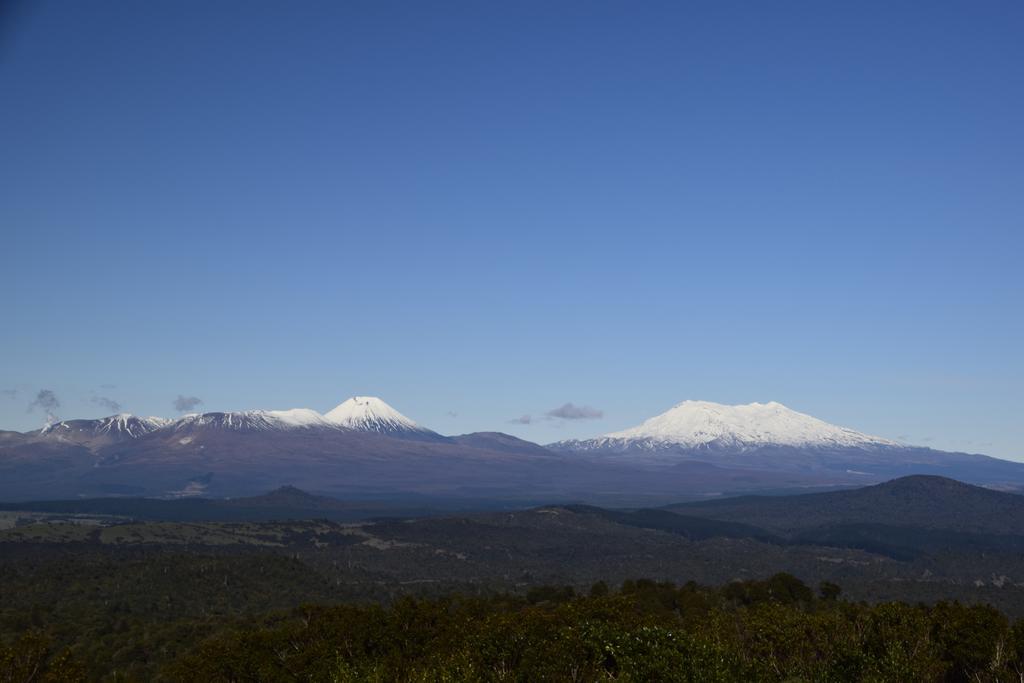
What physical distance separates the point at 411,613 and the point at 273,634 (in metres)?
15.2

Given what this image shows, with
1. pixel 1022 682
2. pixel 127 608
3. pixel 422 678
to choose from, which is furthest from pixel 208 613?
pixel 1022 682

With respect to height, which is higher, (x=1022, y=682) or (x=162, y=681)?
(x=1022, y=682)

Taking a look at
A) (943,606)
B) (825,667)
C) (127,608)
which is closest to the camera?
(825,667)

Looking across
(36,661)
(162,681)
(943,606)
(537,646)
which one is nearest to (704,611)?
(943,606)

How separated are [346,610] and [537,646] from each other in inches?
1444

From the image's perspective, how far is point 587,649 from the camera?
77375 millimetres

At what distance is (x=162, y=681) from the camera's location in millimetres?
109125

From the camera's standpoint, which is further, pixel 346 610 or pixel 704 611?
pixel 704 611

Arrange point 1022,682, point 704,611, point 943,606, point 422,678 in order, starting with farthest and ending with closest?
point 704,611 → point 943,606 → point 1022,682 → point 422,678

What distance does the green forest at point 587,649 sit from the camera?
70.7 meters

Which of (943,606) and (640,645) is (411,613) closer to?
(640,645)

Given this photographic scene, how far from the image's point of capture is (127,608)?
184500 mm

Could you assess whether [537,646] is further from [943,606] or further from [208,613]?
[208,613]

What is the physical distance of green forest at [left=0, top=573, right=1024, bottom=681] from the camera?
70.7 meters
